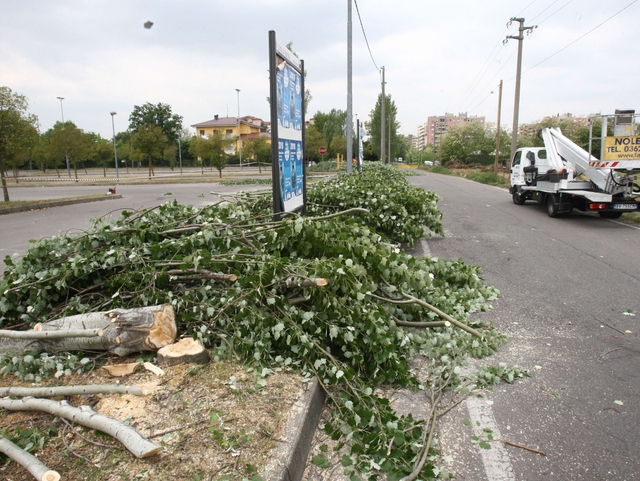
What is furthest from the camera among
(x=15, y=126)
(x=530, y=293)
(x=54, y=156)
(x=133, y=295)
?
(x=54, y=156)

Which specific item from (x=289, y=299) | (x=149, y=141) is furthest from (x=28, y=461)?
(x=149, y=141)

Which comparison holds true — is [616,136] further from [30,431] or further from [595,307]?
[30,431]

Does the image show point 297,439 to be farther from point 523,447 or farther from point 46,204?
point 46,204

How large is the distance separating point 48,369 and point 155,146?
4417 centimetres

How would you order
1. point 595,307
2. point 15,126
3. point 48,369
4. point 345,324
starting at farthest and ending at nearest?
point 15,126 → point 595,307 → point 345,324 → point 48,369

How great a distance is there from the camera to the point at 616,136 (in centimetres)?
1286

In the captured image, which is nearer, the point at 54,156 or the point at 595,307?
the point at 595,307

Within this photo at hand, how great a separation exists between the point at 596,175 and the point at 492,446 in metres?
12.3

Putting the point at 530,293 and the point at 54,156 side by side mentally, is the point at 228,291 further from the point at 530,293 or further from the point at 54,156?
the point at 54,156

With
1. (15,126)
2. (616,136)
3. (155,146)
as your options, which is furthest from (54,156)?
(616,136)

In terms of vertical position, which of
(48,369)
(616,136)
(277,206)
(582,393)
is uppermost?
(616,136)

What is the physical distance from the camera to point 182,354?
3582mm

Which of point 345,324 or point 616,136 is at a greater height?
point 616,136

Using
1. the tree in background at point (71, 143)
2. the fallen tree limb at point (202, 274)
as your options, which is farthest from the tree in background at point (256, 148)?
the fallen tree limb at point (202, 274)
